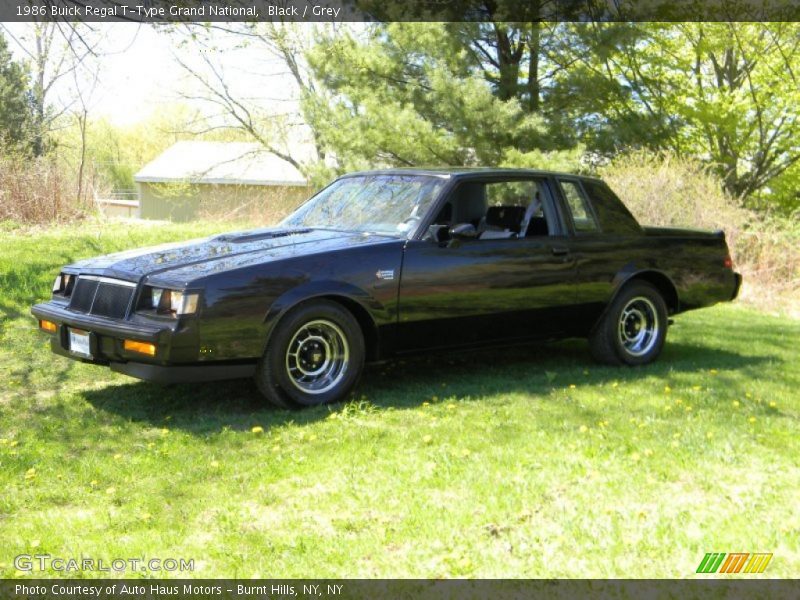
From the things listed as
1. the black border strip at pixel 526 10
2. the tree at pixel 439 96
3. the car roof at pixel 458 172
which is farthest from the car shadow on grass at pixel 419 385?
the tree at pixel 439 96

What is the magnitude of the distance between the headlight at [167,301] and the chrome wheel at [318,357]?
0.78 metres

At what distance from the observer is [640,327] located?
8.44m

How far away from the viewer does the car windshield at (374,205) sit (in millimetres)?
7023

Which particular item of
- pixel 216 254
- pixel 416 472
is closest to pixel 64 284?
pixel 216 254

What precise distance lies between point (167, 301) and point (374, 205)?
2.05m

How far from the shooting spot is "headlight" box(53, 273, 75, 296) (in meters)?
6.65

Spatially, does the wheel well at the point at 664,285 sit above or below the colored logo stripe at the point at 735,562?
above

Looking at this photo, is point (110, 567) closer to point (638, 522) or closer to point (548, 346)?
point (638, 522)

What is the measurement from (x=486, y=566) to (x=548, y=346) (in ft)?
18.4

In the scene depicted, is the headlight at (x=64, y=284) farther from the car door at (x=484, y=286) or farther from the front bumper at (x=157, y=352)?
the car door at (x=484, y=286)

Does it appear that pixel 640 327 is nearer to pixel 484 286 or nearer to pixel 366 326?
pixel 484 286

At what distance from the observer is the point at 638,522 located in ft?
13.9

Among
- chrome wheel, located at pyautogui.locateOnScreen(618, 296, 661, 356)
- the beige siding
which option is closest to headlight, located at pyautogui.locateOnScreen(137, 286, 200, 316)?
chrome wheel, located at pyautogui.locateOnScreen(618, 296, 661, 356)

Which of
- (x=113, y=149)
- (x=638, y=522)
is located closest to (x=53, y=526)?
(x=638, y=522)
